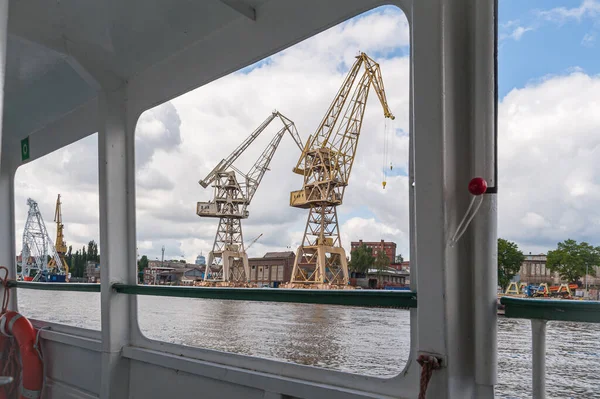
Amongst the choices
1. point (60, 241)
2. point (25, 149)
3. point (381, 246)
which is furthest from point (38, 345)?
point (381, 246)

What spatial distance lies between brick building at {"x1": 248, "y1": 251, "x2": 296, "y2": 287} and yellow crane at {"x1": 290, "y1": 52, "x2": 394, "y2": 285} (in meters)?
0.05

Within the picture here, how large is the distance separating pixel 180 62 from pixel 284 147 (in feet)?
3.01

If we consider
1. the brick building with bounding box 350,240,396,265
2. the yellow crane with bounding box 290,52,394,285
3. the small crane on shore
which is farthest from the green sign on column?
the brick building with bounding box 350,240,396,265

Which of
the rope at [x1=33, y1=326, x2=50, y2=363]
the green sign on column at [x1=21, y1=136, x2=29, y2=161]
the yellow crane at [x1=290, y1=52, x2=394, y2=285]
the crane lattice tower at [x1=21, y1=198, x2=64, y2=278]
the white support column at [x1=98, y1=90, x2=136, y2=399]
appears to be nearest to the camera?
the yellow crane at [x1=290, y1=52, x2=394, y2=285]

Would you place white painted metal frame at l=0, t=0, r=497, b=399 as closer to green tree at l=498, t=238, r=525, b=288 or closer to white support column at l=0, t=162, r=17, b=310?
green tree at l=498, t=238, r=525, b=288

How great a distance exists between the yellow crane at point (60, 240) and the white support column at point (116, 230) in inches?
43.6

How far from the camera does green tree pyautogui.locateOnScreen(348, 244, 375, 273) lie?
182 centimetres

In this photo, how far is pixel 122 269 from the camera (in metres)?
2.93

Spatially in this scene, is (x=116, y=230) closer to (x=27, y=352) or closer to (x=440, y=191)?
(x=27, y=352)

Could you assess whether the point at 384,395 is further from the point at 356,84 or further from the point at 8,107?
the point at 8,107

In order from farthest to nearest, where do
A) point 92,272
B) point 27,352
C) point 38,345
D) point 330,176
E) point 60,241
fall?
point 60,241 < point 38,345 < point 27,352 < point 92,272 < point 330,176

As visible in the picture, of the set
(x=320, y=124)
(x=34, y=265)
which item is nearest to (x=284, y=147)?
(x=320, y=124)

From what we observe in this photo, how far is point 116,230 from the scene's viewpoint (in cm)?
290

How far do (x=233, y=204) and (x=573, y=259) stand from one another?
5.23 feet
